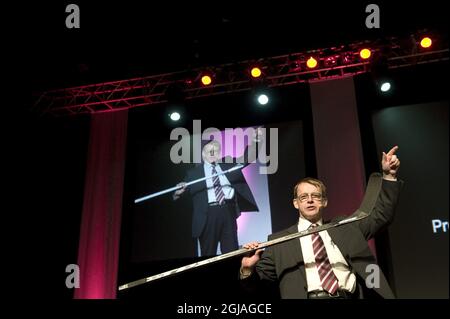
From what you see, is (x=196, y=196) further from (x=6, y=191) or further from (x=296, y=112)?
(x=6, y=191)

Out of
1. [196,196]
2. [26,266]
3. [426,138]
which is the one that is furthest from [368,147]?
[26,266]

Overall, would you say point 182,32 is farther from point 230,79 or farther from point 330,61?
point 330,61

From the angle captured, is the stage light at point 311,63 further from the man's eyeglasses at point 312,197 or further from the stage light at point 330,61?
the man's eyeglasses at point 312,197

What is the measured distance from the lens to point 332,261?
101 inches

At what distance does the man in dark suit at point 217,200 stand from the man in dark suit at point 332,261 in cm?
238

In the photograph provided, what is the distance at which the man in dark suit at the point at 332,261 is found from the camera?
244 cm

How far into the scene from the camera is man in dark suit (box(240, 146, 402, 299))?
8.00 ft

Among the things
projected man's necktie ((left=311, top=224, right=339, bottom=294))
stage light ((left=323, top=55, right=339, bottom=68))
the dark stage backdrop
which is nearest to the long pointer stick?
projected man's necktie ((left=311, top=224, right=339, bottom=294))

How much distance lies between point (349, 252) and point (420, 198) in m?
2.49

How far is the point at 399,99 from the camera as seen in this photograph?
5199 millimetres

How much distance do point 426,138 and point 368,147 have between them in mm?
608

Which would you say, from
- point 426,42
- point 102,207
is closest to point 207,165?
point 102,207

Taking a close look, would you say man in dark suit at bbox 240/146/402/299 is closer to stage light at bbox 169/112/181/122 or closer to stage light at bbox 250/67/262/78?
stage light at bbox 250/67/262/78

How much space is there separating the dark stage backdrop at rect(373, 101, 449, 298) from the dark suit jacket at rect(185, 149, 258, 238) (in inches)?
59.4
